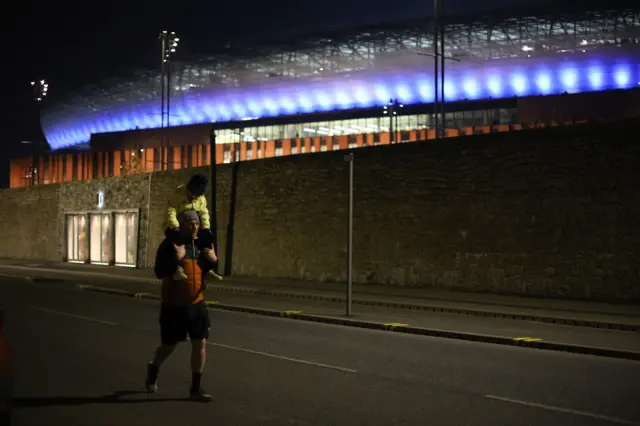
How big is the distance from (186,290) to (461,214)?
15.8 meters

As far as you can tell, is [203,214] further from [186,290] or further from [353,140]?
[353,140]

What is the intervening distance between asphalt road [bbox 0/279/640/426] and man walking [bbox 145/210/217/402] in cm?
68

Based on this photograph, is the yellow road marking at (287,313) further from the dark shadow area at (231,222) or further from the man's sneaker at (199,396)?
the dark shadow area at (231,222)

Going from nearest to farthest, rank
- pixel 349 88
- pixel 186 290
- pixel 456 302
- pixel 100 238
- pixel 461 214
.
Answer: pixel 186 290 → pixel 456 302 → pixel 461 214 → pixel 100 238 → pixel 349 88

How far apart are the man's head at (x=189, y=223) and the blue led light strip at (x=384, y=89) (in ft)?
214

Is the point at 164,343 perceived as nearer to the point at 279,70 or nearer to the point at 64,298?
the point at 64,298

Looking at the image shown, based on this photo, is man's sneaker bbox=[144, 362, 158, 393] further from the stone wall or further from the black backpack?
the stone wall

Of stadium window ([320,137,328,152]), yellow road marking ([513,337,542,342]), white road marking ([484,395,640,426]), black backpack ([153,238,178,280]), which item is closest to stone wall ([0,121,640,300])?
yellow road marking ([513,337,542,342])

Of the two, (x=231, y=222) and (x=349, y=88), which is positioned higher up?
(x=349, y=88)

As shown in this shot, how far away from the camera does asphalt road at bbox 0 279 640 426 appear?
8172 mm

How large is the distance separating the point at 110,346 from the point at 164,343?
452 cm

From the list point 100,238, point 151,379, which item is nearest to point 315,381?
point 151,379

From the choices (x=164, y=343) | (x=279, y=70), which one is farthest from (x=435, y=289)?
(x=279, y=70)

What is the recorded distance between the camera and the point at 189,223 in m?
8.55
